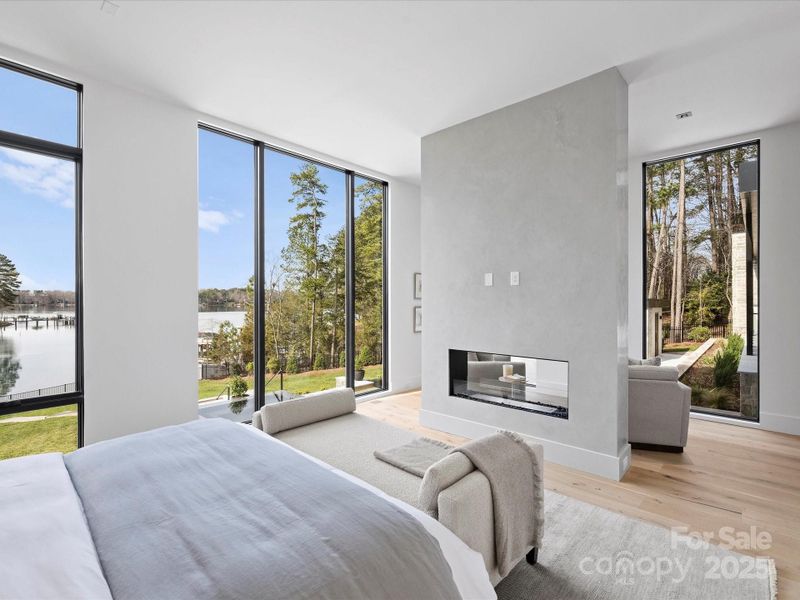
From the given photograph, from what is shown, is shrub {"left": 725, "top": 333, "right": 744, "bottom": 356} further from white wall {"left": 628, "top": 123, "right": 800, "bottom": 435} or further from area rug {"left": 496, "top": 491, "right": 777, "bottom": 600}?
area rug {"left": 496, "top": 491, "right": 777, "bottom": 600}

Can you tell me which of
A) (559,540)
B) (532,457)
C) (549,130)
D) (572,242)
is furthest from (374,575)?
(549,130)

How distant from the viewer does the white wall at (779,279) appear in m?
3.66

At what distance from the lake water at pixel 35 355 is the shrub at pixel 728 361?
5.63 m

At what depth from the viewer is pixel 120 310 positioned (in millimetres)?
3002

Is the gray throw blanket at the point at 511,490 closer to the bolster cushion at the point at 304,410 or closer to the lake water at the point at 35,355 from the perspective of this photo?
the bolster cushion at the point at 304,410

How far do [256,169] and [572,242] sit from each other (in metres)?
2.99

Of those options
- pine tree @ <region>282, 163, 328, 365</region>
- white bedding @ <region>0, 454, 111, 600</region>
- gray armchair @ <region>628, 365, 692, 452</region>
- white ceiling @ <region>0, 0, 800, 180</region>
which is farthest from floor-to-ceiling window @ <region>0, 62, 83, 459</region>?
gray armchair @ <region>628, 365, 692, 452</region>

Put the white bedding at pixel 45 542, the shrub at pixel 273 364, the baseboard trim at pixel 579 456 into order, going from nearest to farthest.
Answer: the white bedding at pixel 45 542, the baseboard trim at pixel 579 456, the shrub at pixel 273 364

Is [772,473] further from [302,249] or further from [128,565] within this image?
[302,249]

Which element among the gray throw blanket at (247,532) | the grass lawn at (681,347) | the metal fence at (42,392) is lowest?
A: the gray throw blanket at (247,532)

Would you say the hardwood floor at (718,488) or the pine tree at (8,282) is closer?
the hardwood floor at (718,488)

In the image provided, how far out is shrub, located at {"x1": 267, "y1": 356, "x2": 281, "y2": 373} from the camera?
4090 mm

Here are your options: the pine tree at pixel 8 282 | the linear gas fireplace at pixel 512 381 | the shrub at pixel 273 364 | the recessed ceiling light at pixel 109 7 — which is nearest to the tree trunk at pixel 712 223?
the linear gas fireplace at pixel 512 381

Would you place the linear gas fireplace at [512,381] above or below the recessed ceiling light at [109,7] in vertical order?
below
